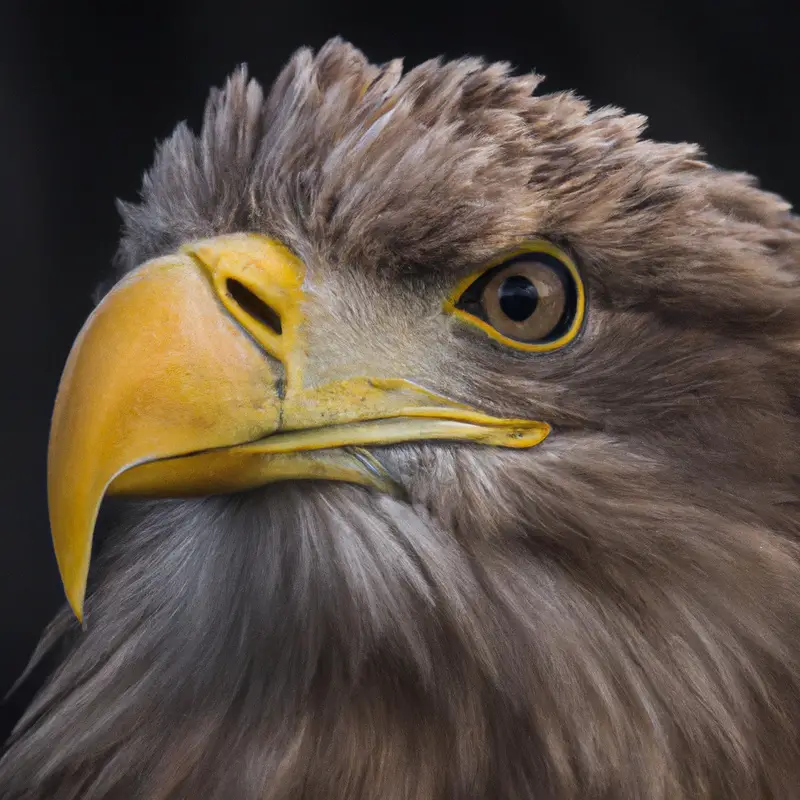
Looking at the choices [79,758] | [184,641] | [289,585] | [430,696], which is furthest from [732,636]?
[79,758]

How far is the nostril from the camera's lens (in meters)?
0.90

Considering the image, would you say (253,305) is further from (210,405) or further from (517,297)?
(517,297)

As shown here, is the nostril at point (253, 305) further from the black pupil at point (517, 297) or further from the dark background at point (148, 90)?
→ the dark background at point (148, 90)

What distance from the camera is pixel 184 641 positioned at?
97cm

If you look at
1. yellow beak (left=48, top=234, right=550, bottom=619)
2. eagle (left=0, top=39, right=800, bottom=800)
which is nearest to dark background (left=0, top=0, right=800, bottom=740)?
eagle (left=0, top=39, right=800, bottom=800)

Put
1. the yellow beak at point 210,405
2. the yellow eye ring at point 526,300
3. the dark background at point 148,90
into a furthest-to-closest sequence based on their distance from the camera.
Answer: the dark background at point 148,90
the yellow eye ring at point 526,300
the yellow beak at point 210,405

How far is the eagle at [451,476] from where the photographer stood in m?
0.89

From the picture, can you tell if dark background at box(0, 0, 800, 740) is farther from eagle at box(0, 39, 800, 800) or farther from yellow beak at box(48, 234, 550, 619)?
yellow beak at box(48, 234, 550, 619)

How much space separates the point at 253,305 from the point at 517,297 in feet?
0.84

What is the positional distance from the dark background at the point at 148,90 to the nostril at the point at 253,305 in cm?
83

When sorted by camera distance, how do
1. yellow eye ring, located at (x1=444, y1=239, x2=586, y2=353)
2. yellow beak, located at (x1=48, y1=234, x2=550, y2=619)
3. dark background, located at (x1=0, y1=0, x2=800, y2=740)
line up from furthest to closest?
1. dark background, located at (x1=0, y1=0, x2=800, y2=740)
2. yellow eye ring, located at (x1=444, y1=239, x2=586, y2=353)
3. yellow beak, located at (x1=48, y1=234, x2=550, y2=619)

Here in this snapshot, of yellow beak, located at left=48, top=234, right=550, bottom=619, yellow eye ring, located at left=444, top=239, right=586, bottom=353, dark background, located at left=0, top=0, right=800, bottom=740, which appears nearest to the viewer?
yellow beak, located at left=48, top=234, right=550, bottom=619

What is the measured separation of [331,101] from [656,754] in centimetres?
71

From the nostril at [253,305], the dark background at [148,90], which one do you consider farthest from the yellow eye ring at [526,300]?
the dark background at [148,90]
